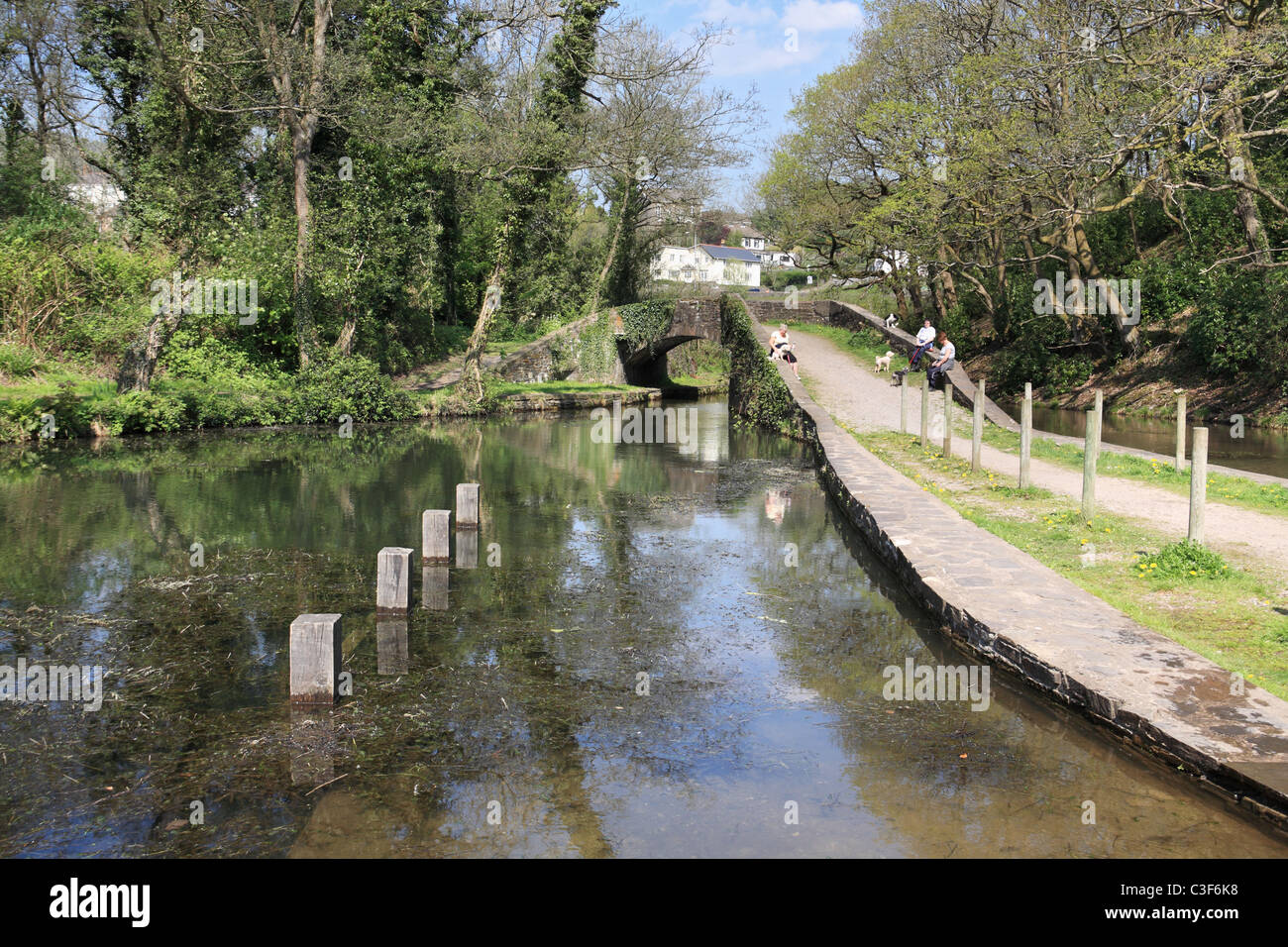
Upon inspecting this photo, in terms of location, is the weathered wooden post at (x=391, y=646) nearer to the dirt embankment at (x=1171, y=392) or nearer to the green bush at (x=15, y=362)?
the green bush at (x=15, y=362)

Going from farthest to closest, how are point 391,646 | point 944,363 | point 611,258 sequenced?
point 611,258 < point 944,363 < point 391,646

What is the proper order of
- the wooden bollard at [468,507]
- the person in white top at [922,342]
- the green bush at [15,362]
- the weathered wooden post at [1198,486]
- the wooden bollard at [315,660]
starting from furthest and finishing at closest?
the person in white top at [922,342]
the green bush at [15,362]
the wooden bollard at [468,507]
the weathered wooden post at [1198,486]
the wooden bollard at [315,660]

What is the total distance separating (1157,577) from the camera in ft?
29.0

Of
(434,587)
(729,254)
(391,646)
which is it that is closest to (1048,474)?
(434,587)

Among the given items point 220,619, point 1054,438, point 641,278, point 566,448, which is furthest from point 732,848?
point 641,278

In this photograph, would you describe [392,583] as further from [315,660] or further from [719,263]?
[719,263]

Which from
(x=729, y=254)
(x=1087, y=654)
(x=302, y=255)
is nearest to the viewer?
(x=1087, y=654)

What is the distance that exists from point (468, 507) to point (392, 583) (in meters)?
3.72

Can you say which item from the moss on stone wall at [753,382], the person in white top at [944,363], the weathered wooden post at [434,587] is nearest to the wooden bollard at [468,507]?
the weathered wooden post at [434,587]

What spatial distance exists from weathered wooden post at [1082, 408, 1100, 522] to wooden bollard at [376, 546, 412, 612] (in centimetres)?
717

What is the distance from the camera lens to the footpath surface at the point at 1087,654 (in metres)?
5.44

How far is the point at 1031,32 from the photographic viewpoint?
93.9 feet

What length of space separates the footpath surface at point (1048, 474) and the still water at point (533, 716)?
3273mm

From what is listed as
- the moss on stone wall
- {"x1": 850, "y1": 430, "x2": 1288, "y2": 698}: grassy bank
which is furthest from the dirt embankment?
{"x1": 850, "y1": 430, "x2": 1288, "y2": 698}: grassy bank
